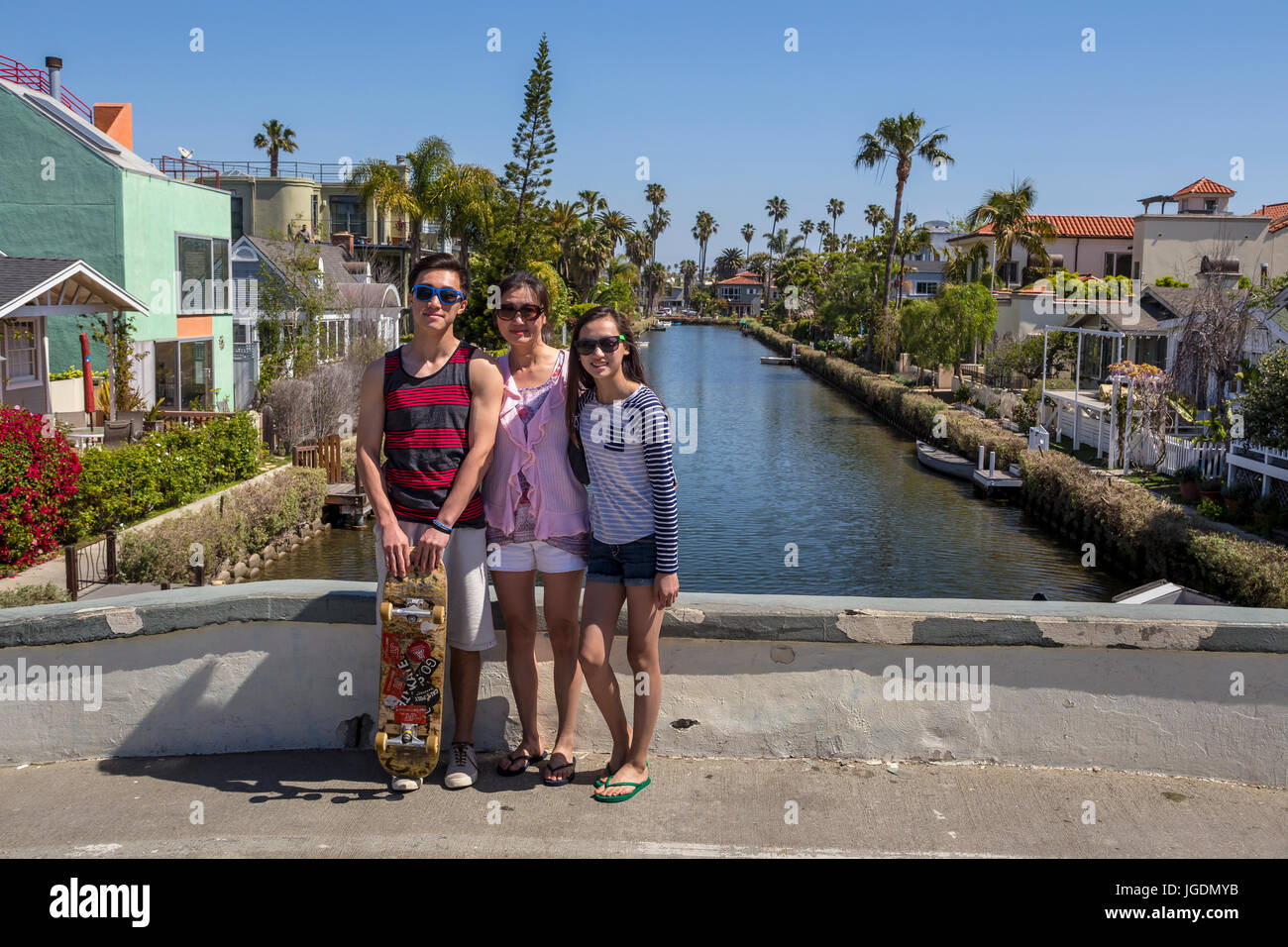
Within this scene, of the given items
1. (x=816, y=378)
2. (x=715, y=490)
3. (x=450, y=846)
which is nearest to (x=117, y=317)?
(x=715, y=490)

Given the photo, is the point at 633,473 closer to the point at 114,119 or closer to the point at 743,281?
the point at 114,119

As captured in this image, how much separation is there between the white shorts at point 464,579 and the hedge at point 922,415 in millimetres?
26634

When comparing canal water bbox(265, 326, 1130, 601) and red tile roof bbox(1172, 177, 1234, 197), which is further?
red tile roof bbox(1172, 177, 1234, 197)

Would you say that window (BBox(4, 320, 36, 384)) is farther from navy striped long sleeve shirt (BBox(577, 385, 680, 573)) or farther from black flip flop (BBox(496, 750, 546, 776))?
navy striped long sleeve shirt (BBox(577, 385, 680, 573))

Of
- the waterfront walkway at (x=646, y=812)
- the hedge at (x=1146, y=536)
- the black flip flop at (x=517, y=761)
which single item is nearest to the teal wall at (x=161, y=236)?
the hedge at (x=1146, y=536)

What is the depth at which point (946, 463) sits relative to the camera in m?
32.7

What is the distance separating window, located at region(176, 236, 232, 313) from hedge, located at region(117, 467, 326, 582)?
625 centimetres

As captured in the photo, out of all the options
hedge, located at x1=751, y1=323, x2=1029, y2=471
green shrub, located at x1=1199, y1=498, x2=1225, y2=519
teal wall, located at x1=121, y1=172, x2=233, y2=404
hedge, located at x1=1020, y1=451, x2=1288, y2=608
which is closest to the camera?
hedge, located at x1=1020, y1=451, x2=1288, y2=608

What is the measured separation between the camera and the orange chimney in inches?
1116

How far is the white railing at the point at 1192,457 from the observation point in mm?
21516

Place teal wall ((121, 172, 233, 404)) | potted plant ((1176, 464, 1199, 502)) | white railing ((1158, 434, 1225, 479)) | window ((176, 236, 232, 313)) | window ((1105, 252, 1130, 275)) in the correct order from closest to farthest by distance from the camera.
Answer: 1. potted plant ((1176, 464, 1199, 502))
2. white railing ((1158, 434, 1225, 479))
3. teal wall ((121, 172, 233, 404))
4. window ((176, 236, 232, 313))
5. window ((1105, 252, 1130, 275))

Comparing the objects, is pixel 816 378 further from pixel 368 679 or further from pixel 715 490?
pixel 368 679

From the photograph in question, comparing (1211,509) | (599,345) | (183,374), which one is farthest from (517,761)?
(183,374)

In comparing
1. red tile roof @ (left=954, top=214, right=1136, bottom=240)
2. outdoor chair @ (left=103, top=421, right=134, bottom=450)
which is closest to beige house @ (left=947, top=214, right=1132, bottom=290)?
red tile roof @ (left=954, top=214, right=1136, bottom=240)
